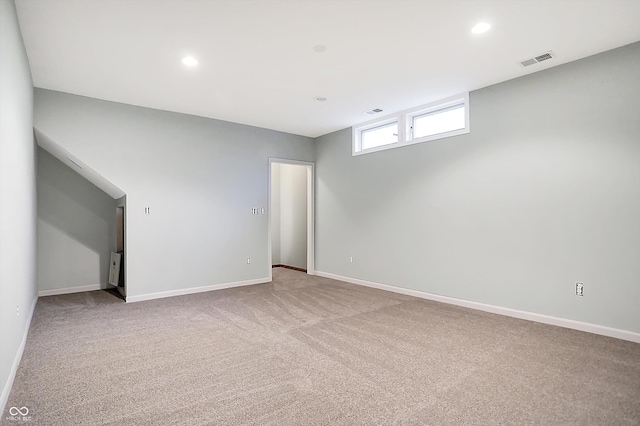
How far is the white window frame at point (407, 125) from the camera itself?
4.46 meters

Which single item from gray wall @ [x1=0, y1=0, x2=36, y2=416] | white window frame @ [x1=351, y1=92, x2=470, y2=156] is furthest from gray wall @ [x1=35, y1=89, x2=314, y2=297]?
white window frame @ [x1=351, y1=92, x2=470, y2=156]

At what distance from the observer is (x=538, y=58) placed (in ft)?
11.2

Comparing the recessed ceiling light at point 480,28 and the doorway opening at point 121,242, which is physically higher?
the recessed ceiling light at point 480,28

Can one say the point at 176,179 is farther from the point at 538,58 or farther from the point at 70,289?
the point at 538,58

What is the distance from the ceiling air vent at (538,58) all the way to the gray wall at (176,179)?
4.10 metres

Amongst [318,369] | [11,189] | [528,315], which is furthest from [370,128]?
[11,189]

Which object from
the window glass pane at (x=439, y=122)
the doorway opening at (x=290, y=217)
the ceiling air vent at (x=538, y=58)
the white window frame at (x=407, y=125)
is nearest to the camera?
the ceiling air vent at (x=538, y=58)

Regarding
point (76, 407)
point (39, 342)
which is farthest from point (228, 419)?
point (39, 342)

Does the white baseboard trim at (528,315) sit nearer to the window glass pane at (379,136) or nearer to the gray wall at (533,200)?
the gray wall at (533,200)

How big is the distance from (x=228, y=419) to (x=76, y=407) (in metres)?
1.02

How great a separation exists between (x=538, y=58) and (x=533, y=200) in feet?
4.98

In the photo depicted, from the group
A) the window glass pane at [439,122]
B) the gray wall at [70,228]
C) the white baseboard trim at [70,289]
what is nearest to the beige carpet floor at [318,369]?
the white baseboard trim at [70,289]

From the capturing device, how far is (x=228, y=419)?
196 centimetres

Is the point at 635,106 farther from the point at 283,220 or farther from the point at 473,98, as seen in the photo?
the point at 283,220
